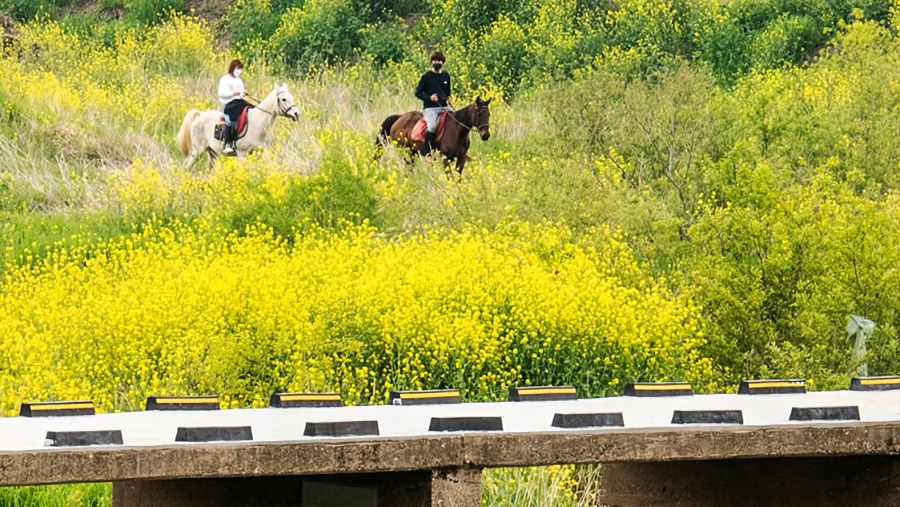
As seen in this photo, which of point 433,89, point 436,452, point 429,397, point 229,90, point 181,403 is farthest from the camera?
point 229,90

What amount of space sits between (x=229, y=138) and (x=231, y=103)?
58 cm

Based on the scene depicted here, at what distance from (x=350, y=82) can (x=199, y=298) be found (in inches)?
789

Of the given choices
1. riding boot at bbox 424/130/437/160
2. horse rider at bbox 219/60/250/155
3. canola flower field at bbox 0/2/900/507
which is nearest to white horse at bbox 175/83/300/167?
horse rider at bbox 219/60/250/155

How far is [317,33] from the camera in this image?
38875mm

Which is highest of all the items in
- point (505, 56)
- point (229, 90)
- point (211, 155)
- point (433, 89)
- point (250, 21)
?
point (250, 21)

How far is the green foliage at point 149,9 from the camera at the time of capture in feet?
139

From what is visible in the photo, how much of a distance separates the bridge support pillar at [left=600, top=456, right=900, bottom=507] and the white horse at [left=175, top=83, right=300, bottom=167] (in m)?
18.4

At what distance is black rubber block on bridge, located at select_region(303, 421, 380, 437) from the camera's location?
5.65 meters

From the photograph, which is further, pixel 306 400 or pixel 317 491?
pixel 306 400

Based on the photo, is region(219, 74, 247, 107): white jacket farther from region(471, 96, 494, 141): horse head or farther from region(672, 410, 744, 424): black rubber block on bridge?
region(672, 410, 744, 424): black rubber block on bridge

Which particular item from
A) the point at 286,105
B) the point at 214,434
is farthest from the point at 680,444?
the point at 286,105

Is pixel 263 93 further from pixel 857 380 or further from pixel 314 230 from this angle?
pixel 857 380

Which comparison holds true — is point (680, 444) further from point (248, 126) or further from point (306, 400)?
point (248, 126)

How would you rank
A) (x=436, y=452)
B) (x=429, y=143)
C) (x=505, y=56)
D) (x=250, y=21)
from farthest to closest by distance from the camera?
(x=250, y=21) < (x=505, y=56) < (x=429, y=143) < (x=436, y=452)
